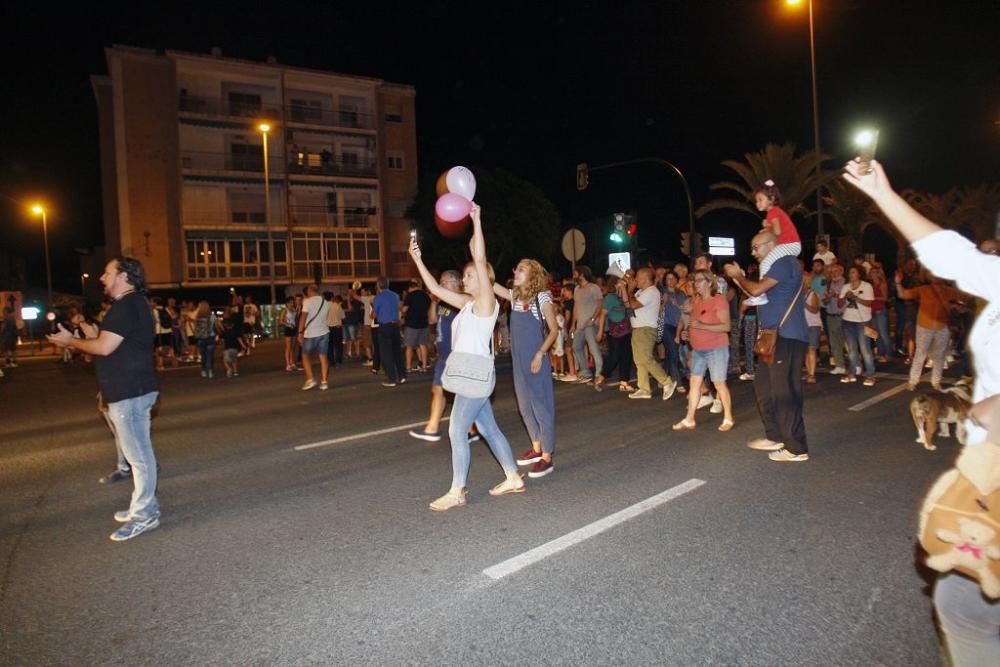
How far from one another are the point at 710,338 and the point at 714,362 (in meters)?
0.28

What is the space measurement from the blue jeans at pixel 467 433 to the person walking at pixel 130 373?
2205 mm

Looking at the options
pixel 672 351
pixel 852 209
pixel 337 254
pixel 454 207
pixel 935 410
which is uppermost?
pixel 337 254

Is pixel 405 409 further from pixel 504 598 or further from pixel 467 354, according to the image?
pixel 504 598

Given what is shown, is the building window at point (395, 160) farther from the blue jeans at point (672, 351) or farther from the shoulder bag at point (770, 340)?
the shoulder bag at point (770, 340)

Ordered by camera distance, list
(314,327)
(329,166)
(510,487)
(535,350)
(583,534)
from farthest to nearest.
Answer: (329,166)
(314,327)
(535,350)
(510,487)
(583,534)

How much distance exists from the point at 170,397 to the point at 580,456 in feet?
28.2

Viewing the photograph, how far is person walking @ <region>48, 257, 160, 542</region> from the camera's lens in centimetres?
456

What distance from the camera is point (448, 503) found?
493 centimetres

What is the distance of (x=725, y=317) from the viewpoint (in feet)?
23.5

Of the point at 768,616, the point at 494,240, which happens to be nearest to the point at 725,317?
the point at 768,616

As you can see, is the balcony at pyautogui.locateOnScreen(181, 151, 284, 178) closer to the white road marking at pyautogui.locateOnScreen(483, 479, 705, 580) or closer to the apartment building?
the apartment building

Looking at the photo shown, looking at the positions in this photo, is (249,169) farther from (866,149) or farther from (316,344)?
(866,149)

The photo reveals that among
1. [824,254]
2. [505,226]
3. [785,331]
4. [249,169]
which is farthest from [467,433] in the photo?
[249,169]

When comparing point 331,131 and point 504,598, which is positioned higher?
point 331,131
